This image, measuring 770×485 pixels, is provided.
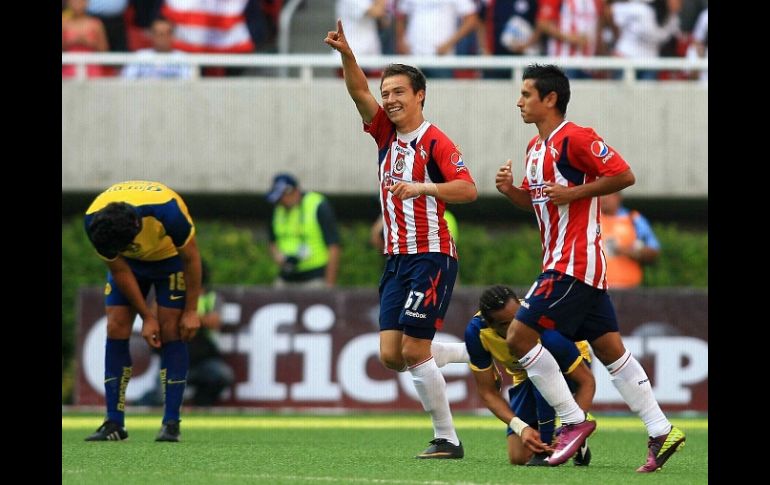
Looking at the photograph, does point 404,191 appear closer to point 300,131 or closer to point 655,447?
point 655,447

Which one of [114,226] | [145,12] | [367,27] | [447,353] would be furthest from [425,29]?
[114,226]

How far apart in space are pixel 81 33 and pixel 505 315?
10691mm

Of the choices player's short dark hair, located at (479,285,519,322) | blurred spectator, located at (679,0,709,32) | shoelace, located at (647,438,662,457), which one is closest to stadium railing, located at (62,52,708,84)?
blurred spectator, located at (679,0,709,32)

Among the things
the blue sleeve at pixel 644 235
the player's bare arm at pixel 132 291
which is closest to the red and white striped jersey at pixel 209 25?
the blue sleeve at pixel 644 235

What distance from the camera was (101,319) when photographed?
13789 millimetres

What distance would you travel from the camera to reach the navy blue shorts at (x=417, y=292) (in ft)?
27.0

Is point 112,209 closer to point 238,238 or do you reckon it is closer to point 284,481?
point 284,481

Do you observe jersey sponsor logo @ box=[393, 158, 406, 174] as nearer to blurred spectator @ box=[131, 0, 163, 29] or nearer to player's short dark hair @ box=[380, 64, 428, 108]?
player's short dark hair @ box=[380, 64, 428, 108]

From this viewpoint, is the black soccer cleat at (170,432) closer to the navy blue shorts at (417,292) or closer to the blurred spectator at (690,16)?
the navy blue shorts at (417,292)

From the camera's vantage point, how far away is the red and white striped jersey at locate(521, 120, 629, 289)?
752 cm

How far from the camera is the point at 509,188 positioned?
7.86 m

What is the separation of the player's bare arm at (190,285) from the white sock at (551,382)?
271cm

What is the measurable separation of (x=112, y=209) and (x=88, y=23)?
359 inches
